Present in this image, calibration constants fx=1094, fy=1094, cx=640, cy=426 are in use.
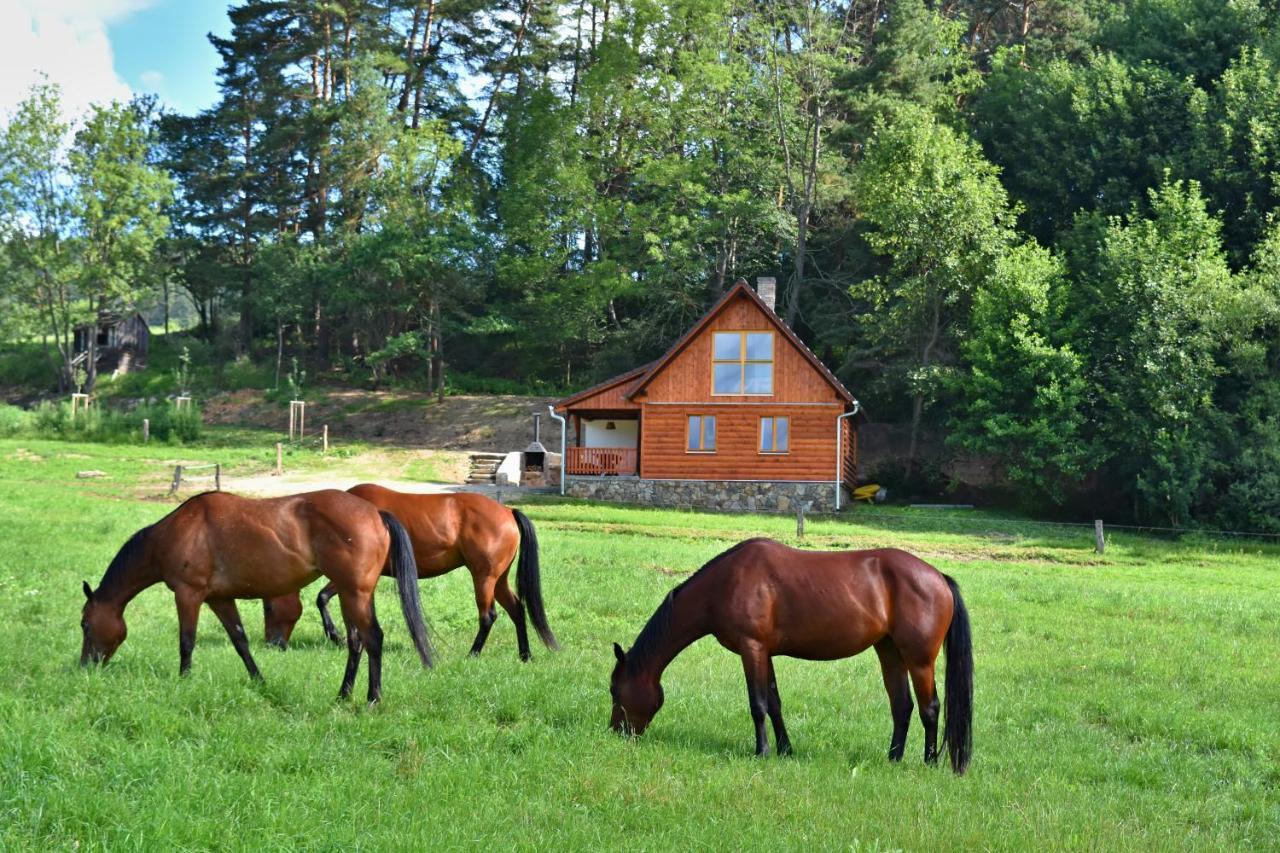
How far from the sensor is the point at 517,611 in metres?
11.6

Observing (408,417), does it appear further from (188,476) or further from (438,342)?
(188,476)

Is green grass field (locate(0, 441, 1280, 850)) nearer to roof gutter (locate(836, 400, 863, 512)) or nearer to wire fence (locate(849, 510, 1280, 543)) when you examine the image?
wire fence (locate(849, 510, 1280, 543))

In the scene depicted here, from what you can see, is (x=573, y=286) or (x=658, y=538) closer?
(x=658, y=538)

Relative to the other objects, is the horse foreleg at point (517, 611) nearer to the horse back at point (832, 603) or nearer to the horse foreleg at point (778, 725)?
the horse back at point (832, 603)

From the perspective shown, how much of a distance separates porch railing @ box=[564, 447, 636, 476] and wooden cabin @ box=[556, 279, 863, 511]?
21 cm

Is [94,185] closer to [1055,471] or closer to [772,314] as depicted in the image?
[772,314]

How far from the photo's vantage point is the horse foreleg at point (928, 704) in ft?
26.6

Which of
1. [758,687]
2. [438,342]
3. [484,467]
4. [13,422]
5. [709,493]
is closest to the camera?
[758,687]

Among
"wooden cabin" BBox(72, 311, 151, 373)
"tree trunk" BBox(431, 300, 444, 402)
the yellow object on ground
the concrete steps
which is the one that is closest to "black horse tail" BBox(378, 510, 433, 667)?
the concrete steps

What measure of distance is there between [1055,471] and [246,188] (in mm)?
44531

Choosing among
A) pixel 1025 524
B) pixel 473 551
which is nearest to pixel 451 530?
pixel 473 551

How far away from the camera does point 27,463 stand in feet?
118

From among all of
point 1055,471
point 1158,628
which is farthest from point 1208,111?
point 1158,628

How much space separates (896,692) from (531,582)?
439 centimetres
